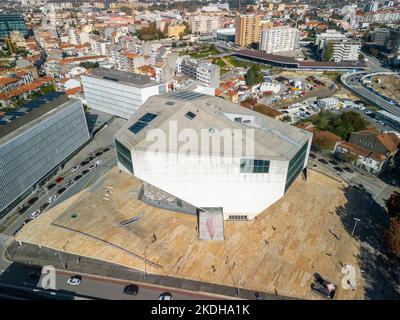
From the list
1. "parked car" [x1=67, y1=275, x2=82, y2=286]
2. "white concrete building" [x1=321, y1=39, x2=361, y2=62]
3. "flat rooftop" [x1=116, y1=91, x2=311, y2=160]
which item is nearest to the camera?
"parked car" [x1=67, y1=275, x2=82, y2=286]

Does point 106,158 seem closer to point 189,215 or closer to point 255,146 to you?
point 189,215

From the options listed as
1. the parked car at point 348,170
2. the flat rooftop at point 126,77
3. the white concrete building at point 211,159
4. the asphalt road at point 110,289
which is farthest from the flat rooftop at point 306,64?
the asphalt road at point 110,289

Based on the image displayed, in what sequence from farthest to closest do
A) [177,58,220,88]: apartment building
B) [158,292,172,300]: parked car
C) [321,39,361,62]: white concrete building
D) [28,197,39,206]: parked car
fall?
[321,39,361,62]: white concrete building < [177,58,220,88]: apartment building < [28,197,39,206]: parked car < [158,292,172,300]: parked car

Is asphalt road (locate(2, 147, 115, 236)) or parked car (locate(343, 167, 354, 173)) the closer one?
asphalt road (locate(2, 147, 115, 236))

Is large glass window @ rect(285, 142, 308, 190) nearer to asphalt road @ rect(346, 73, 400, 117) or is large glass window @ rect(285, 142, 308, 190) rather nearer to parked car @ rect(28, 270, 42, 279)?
parked car @ rect(28, 270, 42, 279)

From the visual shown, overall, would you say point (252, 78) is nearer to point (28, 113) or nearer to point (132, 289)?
point (28, 113)

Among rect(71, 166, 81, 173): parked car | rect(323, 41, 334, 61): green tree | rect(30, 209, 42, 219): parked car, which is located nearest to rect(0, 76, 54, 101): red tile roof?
rect(71, 166, 81, 173): parked car
